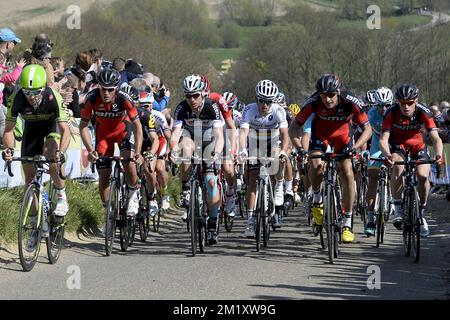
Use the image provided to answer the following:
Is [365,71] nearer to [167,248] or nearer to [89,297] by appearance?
[167,248]

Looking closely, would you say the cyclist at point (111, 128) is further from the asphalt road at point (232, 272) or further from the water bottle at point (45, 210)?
the water bottle at point (45, 210)

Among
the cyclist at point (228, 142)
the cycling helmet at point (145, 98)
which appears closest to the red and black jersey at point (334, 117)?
the cyclist at point (228, 142)

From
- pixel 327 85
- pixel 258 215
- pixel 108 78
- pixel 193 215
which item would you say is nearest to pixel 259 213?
pixel 258 215

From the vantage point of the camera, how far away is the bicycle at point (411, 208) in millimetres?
12023

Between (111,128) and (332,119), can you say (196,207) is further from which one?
(332,119)

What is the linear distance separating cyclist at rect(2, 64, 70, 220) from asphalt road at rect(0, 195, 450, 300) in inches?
41.4

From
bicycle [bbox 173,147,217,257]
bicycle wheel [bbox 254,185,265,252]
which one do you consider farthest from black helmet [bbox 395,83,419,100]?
bicycle [bbox 173,147,217,257]

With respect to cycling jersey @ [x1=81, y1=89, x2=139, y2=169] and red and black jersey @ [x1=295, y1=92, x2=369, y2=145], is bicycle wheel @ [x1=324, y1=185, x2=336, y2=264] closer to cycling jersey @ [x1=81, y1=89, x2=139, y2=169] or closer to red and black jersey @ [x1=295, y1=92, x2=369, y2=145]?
red and black jersey @ [x1=295, y1=92, x2=369, y2=145]

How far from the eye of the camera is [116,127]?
41.2ft

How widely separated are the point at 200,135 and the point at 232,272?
9.34ft

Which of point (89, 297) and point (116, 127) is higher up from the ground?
point (116, 127)

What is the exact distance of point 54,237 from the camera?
11.2 metres

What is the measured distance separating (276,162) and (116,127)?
2643 mm
